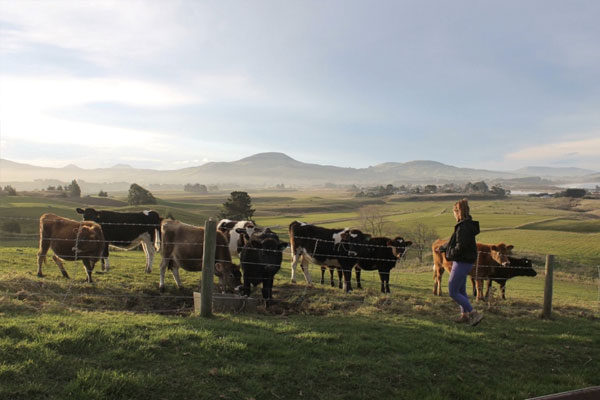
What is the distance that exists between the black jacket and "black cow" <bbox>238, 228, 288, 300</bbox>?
15.7 ft

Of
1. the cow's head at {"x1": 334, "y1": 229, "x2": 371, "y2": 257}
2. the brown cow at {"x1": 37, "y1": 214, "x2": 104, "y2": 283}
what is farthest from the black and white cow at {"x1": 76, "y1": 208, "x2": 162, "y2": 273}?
the cow's head at {"x1": 334, "y1": 229, "x2": 371, "y2": 257}

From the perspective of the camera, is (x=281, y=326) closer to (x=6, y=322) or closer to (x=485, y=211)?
(x=6, y=322)

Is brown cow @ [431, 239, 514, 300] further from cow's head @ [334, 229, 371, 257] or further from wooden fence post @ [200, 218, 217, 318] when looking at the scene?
wooden fence post @ [200, 218, 217, 318]

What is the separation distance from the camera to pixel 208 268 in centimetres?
770

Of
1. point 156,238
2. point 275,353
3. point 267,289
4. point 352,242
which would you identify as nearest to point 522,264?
point 352,242

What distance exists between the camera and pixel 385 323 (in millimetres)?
8188

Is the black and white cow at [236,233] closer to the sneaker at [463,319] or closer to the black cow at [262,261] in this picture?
the black cow at [262,261]

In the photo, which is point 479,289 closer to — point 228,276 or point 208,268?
point 228,276

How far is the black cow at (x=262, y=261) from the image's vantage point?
33.7ft

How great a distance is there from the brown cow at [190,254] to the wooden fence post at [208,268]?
2758mm

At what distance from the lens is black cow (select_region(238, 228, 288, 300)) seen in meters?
10.3

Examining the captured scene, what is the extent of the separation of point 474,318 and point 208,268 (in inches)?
228

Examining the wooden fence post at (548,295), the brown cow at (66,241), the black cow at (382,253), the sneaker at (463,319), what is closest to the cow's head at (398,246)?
the black cow at (382,253)

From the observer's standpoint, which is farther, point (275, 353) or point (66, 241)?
point (66, 241)
